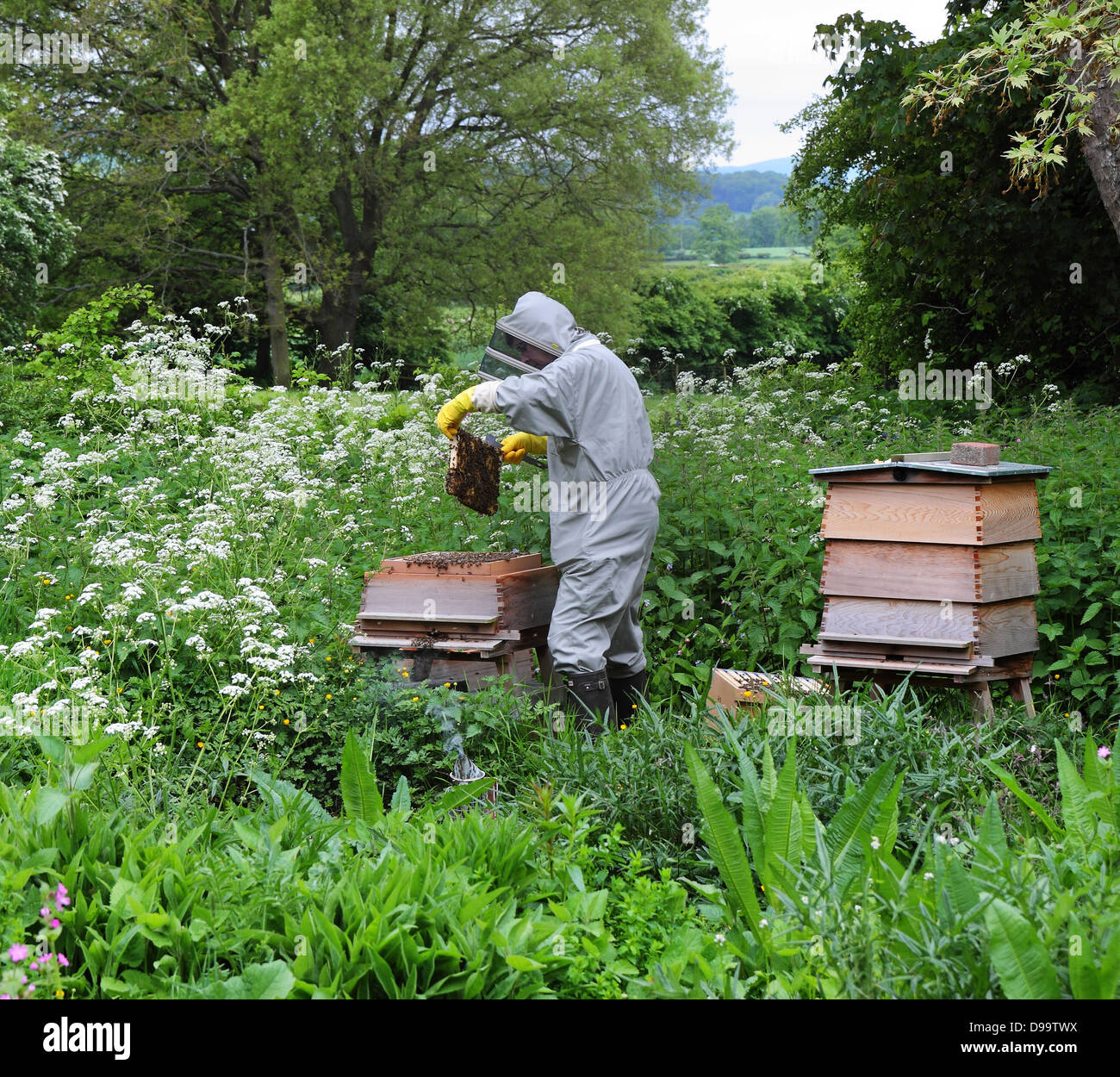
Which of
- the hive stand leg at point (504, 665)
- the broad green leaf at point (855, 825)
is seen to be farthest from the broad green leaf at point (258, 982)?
the hive stand leg at point (504, 665)

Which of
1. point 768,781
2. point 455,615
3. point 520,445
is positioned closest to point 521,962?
point 768,781

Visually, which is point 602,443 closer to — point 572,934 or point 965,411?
point 572,934

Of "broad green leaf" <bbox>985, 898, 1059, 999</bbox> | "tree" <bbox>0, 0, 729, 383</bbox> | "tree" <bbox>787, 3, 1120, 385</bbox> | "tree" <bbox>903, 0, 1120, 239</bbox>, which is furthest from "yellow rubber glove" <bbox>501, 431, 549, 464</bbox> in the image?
"tree" <bbox>0, 0, 729, 383</bbox>

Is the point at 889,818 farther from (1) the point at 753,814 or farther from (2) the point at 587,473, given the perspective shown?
(2) the point at 587,473

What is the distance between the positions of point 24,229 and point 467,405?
31.9 feet

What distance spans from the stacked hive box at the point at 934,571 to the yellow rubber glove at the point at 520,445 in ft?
4.63

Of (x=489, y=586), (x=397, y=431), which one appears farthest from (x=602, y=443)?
(x=397, y=431)

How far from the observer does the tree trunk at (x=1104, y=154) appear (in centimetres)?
728

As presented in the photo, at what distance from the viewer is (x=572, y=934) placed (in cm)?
238

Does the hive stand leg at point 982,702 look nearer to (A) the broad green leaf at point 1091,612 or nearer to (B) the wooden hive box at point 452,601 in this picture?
(A) the broad green leaf at point 1091,612

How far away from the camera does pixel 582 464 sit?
183 inches

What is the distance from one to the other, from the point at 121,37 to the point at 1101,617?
19.1 meters

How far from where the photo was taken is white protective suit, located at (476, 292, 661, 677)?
4.45 m

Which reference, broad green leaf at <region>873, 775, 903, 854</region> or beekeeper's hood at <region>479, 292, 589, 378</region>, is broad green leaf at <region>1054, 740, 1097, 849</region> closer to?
broad green leaf at <region>873, 775, 903, 854</region>
